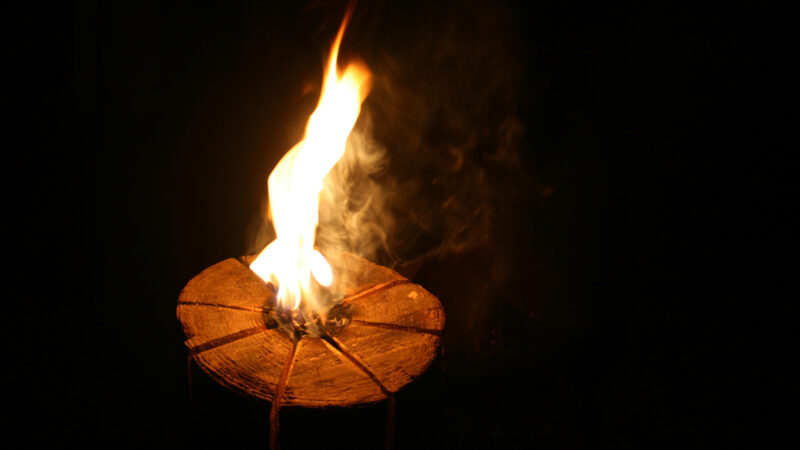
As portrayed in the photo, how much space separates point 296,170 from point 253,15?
1.36 m

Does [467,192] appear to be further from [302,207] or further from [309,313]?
A: [309,313]

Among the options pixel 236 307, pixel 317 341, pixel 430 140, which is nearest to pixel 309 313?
pixel 317 341

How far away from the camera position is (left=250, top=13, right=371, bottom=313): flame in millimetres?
2566

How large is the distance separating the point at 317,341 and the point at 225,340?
1.31 feet

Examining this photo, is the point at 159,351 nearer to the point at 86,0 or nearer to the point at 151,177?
the point at 151,177

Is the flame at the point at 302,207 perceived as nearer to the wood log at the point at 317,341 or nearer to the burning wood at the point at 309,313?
the burning wood at the point at 309,313

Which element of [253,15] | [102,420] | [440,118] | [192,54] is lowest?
[102,420]

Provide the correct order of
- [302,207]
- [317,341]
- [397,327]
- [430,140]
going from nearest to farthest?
[317,341]
[397,327]
[302,207]
[430,140]

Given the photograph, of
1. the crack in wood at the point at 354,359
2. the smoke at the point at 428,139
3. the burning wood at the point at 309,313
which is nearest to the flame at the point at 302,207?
the burning wood at the point at 309,313

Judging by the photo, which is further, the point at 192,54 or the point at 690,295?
the point at 690,295

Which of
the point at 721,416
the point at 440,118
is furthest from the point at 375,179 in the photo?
the point at 721,416

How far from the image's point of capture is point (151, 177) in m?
3.86

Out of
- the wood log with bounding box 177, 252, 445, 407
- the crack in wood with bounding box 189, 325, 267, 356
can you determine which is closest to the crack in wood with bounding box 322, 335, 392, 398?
the wood log with bounding box 177, 252, 445, 407

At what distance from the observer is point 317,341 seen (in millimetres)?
2328
